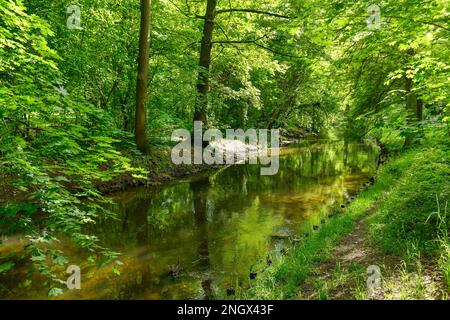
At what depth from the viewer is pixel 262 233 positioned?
347 inches

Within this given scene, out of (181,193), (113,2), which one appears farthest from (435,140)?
(113,2)

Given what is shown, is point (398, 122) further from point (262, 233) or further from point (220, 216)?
point (220, 216)

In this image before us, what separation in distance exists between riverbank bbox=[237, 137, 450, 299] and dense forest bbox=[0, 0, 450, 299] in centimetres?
3

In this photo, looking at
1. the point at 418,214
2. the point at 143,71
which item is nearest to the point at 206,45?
the point at 143,71

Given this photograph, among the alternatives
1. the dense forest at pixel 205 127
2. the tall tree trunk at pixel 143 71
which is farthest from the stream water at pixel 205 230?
the tall tree trunk at pixel 143 71

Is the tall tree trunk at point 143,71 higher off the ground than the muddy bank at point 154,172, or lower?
higher

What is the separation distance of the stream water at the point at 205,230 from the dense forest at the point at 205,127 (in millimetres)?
119

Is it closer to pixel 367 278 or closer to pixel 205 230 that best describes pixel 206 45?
pixel 205 230

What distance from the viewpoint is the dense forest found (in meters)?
4.40

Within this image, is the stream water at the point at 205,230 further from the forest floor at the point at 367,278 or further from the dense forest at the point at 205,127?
the forest floor at the point at 367,278

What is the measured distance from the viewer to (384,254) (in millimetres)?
5496

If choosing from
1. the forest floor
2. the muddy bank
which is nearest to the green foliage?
the forest floor

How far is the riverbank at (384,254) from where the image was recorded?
429 cm
